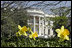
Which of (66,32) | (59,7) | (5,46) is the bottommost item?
(5,46)

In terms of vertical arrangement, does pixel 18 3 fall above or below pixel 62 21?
above

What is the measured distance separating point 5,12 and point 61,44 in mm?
1925

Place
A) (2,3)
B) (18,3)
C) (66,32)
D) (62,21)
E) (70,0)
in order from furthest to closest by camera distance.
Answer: (62,21) < (2,3) < (18,3) < (70,0) < (66,32)

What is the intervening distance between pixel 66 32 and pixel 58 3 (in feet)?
6.50

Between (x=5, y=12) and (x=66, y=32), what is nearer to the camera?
(x=66, y=32)

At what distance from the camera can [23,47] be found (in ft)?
8.21

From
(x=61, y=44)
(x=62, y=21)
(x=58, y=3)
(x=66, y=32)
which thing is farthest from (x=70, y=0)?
(x=62, y=21)

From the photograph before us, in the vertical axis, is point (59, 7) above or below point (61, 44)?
above

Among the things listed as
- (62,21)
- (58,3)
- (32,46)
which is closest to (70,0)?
(58,3)

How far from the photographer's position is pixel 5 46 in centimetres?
265

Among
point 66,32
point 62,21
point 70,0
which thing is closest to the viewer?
point 66,32

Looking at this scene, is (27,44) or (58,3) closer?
(27,44)

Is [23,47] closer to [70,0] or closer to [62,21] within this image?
[70,0]

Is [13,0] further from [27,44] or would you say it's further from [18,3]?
[27,44]
